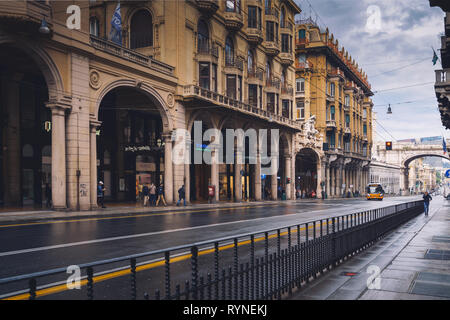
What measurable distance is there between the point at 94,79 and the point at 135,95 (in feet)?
24.3

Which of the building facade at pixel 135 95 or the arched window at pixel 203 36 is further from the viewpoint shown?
the arched window at pixel 203 36

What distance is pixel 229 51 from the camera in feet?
130

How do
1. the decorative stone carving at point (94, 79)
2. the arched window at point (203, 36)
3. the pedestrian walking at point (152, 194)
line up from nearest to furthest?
the decorative stone carving at point (94, 79) < the pedestrian walking at point (152, 194) < the arched window at point (203, 36)

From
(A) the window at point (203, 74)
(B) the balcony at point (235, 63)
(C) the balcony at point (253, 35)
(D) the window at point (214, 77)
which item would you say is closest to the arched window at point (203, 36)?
(A) the window at point (203, 74)

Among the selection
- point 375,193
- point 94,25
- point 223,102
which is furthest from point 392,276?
point 375,193

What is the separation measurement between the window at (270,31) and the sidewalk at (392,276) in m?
37.3

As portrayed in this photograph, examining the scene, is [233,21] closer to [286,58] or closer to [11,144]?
[286,58]

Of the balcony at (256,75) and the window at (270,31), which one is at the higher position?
the window at (270,31)

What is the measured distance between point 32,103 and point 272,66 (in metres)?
27.8

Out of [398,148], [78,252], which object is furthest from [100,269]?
[398,148]

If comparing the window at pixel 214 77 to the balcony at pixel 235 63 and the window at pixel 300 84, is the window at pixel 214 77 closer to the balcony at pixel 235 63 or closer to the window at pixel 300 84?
the balcony at pixel 235 63

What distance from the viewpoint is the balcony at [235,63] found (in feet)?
127

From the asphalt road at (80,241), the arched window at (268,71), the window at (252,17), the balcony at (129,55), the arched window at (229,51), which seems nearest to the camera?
the asphalt road at (80,241)

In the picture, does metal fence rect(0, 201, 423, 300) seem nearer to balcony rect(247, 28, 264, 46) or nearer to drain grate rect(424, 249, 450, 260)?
drain grate rect(424, 249, 450, 260)
